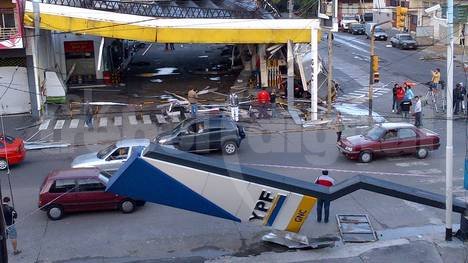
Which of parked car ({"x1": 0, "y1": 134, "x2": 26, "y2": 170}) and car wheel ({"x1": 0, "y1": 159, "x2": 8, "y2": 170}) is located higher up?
parked car ({"x1": 0, "y1": 134, "x2": 26, "y2": 170})

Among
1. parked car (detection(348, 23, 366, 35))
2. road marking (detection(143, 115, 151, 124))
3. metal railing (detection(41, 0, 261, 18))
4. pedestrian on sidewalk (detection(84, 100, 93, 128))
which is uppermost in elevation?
metal railing (detection(41, 0, 261, 18))

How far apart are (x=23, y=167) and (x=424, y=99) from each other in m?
20.4

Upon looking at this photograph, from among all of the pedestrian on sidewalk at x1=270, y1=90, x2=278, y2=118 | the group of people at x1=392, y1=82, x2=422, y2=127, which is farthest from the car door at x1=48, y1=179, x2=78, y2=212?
the group of people at x1=392, y1=82, x2=422, y2=127

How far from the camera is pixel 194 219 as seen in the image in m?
16.9

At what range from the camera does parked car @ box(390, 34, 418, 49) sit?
55094 millimetres

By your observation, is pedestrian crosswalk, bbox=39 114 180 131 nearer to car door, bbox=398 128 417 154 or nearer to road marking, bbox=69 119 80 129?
road marking, bbox=69 119 80 129

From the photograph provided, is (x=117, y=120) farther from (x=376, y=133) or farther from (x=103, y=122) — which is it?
(x=376, y=133)

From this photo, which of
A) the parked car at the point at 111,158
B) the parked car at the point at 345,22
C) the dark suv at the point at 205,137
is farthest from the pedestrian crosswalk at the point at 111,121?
the parked car at the point at 345,22

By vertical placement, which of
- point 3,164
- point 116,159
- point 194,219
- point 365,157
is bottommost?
point 194,219

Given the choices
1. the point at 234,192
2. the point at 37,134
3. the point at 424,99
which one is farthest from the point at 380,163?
the point at 37,134

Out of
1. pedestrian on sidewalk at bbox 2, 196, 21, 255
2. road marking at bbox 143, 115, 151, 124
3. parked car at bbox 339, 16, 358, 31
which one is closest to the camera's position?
pedestrian on sidewalk at bbox 2, 196, 21, 255

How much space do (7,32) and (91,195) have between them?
15.4 meters

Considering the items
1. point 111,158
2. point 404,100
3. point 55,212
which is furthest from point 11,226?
point 404,100

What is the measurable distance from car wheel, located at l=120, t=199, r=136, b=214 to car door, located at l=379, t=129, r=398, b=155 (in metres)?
9.48
